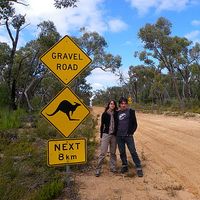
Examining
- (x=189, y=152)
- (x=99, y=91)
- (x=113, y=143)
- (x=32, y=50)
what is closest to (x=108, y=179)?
(x=113, y=143)

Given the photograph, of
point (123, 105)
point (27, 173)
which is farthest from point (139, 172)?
point (27, 173)

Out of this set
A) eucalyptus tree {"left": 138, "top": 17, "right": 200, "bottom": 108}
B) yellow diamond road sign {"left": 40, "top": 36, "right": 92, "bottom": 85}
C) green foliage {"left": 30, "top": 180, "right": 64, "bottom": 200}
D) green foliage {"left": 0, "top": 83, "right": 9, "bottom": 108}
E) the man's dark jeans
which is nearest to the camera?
green foliage {"left": 30, "top": 180, "right": 64, "bottom": 200}

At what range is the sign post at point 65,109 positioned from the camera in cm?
829

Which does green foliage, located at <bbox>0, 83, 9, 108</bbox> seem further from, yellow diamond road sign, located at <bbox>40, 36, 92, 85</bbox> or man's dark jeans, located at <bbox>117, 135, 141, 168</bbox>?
yellow diamond road sign, located at <bbox>40, 36, 92, 85</bbox>

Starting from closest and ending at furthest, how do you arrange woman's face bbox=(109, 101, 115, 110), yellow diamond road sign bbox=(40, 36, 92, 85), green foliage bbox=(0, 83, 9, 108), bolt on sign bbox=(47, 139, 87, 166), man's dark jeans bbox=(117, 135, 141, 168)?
bolt on sign bbox=(47, 139, 87, 166) → yellow diamond road sign bbox=(40, 36, 92, 85) → man's dark jeans bbox=(117, 135, 141, 168) → woman's face bbox=(109, 101, 115, 110) → green foliage bbox=(0, 83, 9, 108)

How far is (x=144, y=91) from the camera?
296 feet

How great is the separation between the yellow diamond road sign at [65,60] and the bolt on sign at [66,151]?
116 cm

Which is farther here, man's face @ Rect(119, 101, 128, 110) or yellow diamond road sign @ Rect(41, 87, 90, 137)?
man's face @ Rect(119, 101, 128, 110)

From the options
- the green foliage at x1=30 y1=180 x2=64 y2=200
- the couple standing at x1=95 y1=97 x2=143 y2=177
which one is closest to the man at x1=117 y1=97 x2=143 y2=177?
the couple standing at x1=95 y1=97 x2=143 y2=177

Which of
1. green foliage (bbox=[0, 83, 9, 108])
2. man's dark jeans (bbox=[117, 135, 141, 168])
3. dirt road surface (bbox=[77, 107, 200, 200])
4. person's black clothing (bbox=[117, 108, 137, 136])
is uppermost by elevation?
green foliage (bbox=[0, 83, 9, 108])

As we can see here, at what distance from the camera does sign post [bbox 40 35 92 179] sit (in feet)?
27.2

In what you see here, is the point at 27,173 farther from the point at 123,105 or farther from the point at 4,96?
the point at 4,96

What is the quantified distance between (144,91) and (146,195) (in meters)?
82.3

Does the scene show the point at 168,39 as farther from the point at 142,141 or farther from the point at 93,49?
the point at 142,141
